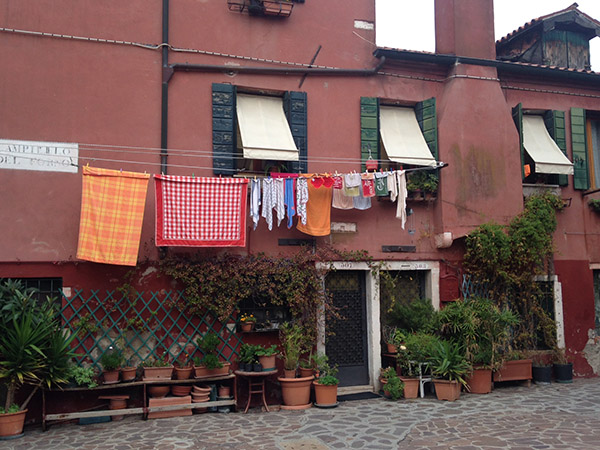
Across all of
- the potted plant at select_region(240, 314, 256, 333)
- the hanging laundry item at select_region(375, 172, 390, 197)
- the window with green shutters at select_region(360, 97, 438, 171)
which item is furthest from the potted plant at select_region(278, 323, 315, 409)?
the window with green shutters at select_region(360, 97, 438, 171)

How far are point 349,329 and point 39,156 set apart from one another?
5.68m

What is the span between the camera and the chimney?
10086 mm

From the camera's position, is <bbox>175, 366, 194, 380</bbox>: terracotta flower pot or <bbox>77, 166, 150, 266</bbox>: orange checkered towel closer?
<bbox>77, 166, 150, 266</bbox>: orange checkered towel

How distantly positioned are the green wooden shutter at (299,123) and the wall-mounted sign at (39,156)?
3.44 meters

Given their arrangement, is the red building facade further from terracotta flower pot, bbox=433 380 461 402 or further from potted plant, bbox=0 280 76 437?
terracotta flower pot, bbox=433 380 461 402

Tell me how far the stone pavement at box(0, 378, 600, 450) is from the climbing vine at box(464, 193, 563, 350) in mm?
1844

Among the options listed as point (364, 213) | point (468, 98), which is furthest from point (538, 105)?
point (364, 213)

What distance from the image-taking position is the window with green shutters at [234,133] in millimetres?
8680

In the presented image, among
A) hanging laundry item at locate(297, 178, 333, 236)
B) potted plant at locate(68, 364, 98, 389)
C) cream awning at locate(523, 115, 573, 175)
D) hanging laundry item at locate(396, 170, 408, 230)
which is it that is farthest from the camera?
cream awning at locate(523, 115, 573, 175)

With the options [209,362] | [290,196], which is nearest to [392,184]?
[290,196]

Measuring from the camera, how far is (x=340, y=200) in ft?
29.5

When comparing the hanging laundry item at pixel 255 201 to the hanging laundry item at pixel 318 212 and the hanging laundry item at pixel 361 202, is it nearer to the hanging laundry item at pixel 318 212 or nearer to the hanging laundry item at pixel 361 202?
the hanging laundry item at pixel 318 212

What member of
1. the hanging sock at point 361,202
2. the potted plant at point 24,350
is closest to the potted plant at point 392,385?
the hanging sock at point 361,202

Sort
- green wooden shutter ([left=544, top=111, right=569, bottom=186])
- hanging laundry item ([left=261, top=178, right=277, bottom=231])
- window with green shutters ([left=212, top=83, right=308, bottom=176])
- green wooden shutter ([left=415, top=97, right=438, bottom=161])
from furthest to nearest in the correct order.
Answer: green wooden shutter ([left=544, top=111, right=569, bottom=186]), green wooden shutter ([left=415, top=97, right=438, bottom=161]), window with green shutters ([left=212, top=83, right=308, bottom=176]), hanging laundry item ([left=261, top=178, right=277, bottom=231])
